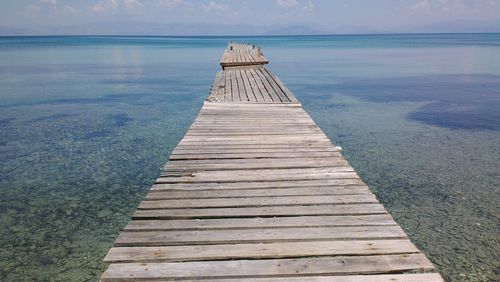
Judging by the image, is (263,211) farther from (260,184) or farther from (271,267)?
(271,267)

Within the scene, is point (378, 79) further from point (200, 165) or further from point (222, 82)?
point (200, 165)

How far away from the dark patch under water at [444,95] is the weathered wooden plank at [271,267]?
14.2 m

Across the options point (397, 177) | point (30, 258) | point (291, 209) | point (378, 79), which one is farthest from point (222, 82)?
point (378, 79)

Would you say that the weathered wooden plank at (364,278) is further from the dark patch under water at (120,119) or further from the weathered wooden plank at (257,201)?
the dark patch under water at (120,119)

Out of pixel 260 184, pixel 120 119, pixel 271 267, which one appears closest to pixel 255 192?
pixel 260 184

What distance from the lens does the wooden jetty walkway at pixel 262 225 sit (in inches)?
128

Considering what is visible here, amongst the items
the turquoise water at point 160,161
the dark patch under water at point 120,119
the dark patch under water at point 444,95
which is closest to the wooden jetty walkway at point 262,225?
the turquoise water at point 160,161

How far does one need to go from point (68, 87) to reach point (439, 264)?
1058 inches

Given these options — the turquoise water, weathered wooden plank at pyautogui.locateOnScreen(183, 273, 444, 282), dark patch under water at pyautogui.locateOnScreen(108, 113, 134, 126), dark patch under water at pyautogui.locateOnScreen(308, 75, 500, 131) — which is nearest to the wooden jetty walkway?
weathered wooden plank at pyautogui.locateOnScreen(183, 273, 444, 282)

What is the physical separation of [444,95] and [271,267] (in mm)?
23735

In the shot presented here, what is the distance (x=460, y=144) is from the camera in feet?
42.5

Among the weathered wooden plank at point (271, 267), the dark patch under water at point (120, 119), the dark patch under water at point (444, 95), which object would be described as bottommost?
the dark patch under water at point (120, 119)

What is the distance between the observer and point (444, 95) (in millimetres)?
23250

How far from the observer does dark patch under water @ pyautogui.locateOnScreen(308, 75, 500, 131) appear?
55.0ft
